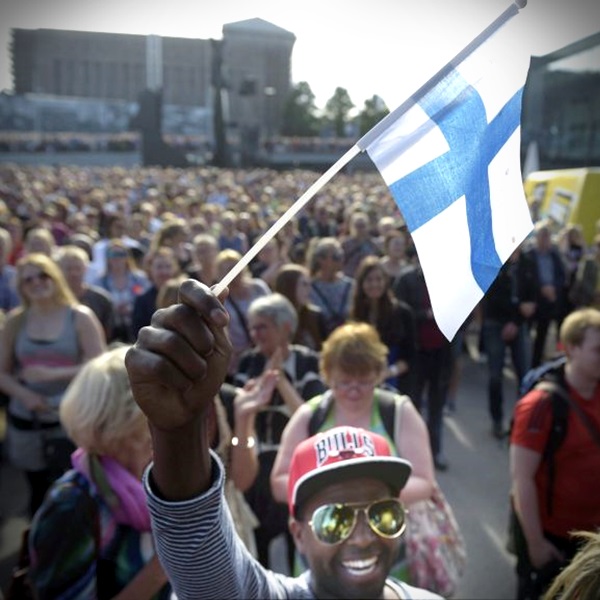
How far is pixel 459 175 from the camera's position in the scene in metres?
1.43

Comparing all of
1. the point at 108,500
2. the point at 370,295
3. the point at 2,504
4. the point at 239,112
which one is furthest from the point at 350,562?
the point at 239,112

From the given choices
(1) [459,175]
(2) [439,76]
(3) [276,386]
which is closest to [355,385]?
(3) [276,386]

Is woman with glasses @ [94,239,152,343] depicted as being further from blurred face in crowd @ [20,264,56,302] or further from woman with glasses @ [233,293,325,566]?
woman with glasses @ [233,293,325,566]

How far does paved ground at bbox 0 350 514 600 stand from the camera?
11.4 ft

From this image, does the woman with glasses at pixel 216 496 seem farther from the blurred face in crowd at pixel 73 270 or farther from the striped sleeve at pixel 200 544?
the blurred face in crowd at pixel 73 270

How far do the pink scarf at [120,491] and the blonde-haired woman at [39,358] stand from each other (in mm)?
1598

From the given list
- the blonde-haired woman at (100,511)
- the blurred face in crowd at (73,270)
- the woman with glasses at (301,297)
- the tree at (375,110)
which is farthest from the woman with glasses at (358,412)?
the blurred face in crowd at (73,270)

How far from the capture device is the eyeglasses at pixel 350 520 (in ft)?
5.26

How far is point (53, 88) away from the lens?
69.4 meters

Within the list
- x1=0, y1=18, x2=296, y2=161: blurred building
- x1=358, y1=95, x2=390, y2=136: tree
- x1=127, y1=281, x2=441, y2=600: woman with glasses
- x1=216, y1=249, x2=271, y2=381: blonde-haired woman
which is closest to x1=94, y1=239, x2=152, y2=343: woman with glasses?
x1=216, y1=249, x2=271, y2=381: blonde-haired woman

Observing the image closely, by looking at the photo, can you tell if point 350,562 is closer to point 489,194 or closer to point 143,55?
point 489,194

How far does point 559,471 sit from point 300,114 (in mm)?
63691

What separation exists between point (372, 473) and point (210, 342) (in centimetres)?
82

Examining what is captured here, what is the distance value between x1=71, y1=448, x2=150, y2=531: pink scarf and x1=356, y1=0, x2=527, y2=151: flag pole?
3.50ft
